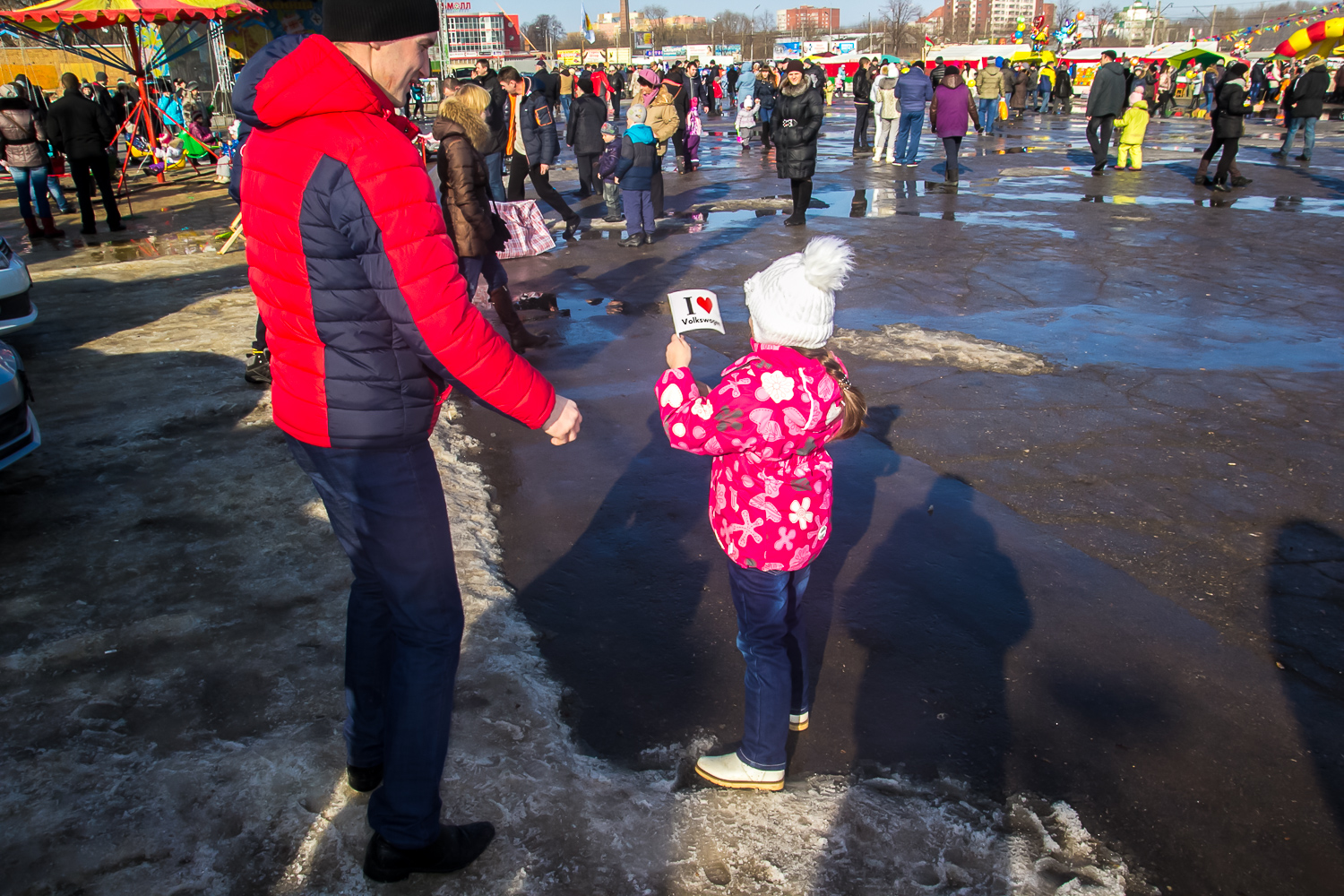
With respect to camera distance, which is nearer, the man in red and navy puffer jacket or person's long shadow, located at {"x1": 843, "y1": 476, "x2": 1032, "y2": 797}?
the man in red and navy puffer jacket

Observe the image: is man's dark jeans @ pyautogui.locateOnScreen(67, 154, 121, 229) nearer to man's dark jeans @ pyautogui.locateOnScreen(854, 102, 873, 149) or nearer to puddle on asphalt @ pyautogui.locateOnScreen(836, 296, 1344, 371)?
puddle on asphalt @ pyautogui.locateOnScreen(836, 296, 1344, 371)

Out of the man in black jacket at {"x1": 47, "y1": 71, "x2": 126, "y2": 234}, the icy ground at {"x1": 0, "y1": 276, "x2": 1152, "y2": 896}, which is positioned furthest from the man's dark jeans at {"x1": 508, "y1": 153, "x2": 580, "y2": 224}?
the icy ground at {"x1": 0, "y1": 276, "x2": 1152, "y2": 896}

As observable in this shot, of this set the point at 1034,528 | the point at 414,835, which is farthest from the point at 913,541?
the point at 414,835

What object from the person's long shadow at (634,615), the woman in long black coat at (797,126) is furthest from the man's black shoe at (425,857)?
the woman in long black coat at (797,126)

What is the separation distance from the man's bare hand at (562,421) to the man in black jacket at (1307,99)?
18.4 meters

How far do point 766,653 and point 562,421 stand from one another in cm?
92

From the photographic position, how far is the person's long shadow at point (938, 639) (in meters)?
2.72

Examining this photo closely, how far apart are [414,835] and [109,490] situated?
3.23 metres

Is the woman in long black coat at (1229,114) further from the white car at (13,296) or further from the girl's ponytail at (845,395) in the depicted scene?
the white car at (13,296)

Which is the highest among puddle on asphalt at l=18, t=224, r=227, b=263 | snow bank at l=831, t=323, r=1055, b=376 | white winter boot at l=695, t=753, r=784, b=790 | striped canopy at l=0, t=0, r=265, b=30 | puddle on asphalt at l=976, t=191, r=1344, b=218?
striped canopy at l=0, t=0, r=265, b=30

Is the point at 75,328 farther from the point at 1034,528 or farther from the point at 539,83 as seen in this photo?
the point at 1034,528

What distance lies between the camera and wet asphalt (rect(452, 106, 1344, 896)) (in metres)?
2.65

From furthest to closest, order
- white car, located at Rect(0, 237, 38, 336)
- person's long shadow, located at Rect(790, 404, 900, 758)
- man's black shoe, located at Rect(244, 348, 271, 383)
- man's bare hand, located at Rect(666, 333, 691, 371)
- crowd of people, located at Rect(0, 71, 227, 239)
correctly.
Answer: crowd of people, located at Rect(0, 71, 227, 239)
white car, located at Rect(0, 237, 38, 336)
man's black shoe, located at Rect(244, 348, 271, 383)
person's long shadow, located at Rect(790, 404, 900, 758)
man's bare hand, located at Rect(666, 333, 691, 371)

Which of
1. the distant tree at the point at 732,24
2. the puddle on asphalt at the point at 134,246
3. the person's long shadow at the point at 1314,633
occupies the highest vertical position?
the distant tree at the point at 732,24
